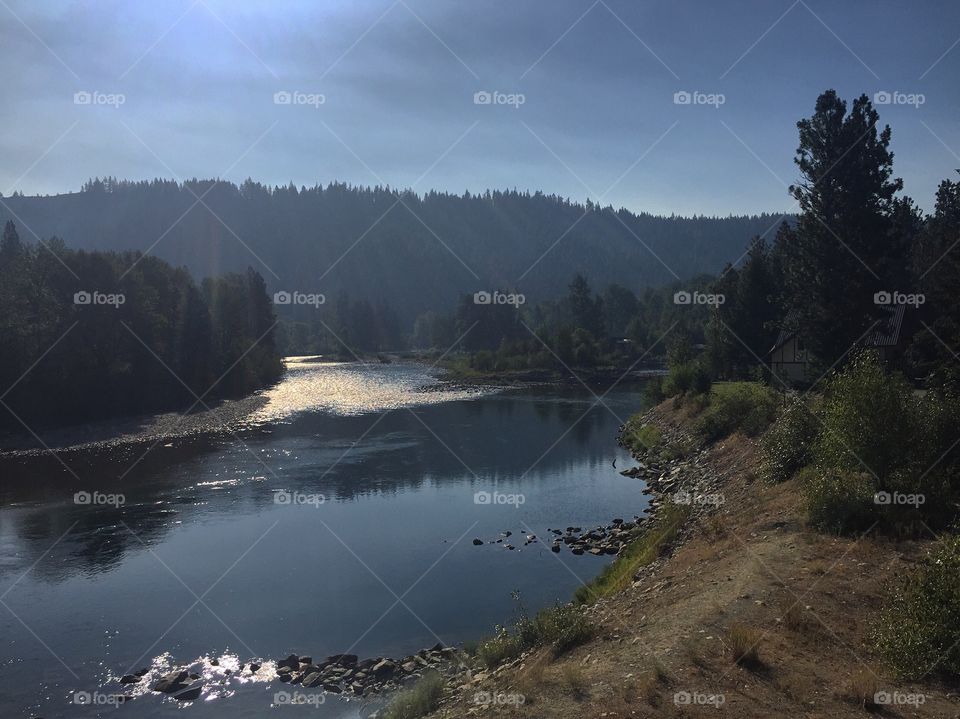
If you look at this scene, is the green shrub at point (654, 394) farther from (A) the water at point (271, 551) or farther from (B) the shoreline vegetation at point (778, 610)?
(B) the shoreline vegetation at point (778, 610)

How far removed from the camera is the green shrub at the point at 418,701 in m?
11.7

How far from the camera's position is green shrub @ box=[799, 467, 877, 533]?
14.7m

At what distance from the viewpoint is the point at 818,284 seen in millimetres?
28031

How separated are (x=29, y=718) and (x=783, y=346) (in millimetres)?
44352

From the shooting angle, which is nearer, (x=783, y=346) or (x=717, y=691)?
(x=717, y=691)

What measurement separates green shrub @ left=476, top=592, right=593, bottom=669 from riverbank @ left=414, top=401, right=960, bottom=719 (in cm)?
24

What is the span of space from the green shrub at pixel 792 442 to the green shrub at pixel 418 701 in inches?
517

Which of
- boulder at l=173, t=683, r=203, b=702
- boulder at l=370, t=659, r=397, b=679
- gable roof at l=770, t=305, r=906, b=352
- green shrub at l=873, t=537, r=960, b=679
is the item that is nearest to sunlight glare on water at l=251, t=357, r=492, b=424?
gable roof at l=770, t=305, r=906, b=352

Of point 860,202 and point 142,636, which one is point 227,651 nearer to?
point 142,636

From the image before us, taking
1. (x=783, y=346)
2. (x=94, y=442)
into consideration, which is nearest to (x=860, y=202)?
(x=783, y=346)

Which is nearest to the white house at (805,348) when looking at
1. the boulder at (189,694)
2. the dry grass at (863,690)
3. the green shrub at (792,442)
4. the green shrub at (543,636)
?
the green shrub at (792,442)

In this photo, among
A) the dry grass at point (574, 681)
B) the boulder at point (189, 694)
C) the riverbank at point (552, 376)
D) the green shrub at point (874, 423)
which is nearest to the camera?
the dry grass at point (574, 681)

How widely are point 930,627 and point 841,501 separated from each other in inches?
245

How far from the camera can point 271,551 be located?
2219cm
